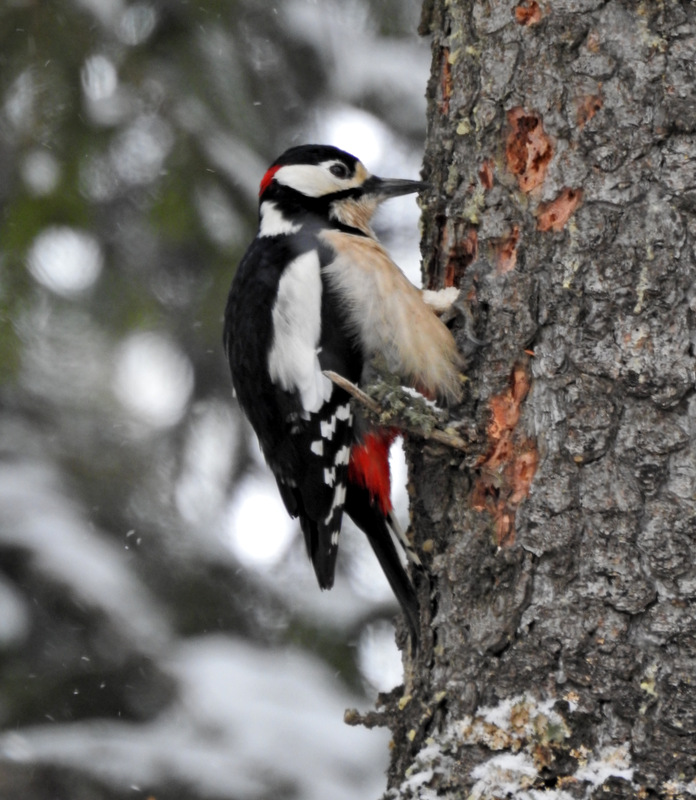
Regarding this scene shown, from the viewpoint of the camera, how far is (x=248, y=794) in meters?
3.56

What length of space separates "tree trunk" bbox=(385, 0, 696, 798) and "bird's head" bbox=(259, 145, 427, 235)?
30.7 inches

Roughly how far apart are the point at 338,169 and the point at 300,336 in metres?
0.69

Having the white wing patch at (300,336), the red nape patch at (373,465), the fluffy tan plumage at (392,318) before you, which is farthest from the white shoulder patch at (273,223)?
the red nape patch at (373,465)

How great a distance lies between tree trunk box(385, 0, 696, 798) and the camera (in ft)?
6.43

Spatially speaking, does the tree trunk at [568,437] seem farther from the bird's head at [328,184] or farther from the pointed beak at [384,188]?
the bird's head at [328,184]

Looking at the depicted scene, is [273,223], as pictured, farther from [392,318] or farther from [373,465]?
[373,465]

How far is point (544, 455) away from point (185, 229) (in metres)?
1.97

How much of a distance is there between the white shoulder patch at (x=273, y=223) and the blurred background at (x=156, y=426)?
0.53 metres

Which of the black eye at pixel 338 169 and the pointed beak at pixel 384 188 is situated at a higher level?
the black eye at pixel 338 169

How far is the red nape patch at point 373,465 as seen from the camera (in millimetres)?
2711

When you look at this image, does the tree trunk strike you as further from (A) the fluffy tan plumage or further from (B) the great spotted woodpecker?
(B) the great spotted woodpecker

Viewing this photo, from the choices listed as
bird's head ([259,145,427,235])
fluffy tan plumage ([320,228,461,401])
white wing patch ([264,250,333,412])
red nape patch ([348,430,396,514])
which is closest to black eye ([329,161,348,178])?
bird's head ([259,145,427,235])

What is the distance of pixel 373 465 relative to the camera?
272 centimetres

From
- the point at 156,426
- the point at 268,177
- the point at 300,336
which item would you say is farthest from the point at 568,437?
the point at 156,426
